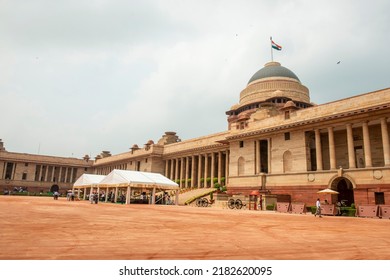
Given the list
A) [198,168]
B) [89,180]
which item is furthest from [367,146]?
[89,180]

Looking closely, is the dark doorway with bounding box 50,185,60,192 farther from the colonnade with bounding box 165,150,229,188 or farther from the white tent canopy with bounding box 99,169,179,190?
the white tent canopy with bounding box 99,169,179,190

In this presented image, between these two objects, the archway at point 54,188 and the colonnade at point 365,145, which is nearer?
the colonnade at point 365,145

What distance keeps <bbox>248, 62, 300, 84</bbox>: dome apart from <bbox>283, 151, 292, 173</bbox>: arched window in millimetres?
34059

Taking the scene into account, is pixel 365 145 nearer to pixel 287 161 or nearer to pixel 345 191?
pixel 345 191

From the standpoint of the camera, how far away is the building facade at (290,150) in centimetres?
2938

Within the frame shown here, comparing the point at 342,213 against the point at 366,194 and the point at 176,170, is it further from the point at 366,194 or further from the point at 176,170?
the point at 176,170

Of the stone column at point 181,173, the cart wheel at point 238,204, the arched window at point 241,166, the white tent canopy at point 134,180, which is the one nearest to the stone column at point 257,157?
the arched window at point 241,166

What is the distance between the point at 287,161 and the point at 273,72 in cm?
3583

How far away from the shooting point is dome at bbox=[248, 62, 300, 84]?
Result: 66.4m

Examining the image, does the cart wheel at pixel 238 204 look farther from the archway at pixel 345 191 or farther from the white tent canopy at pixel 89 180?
the white tent canopy at pixel 89 180

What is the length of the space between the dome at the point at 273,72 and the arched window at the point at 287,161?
112ft

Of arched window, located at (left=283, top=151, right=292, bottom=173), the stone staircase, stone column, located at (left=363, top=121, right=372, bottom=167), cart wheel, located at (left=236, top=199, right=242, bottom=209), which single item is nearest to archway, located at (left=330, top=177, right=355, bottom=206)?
stone column, located at (left=363, top=121, right=372, bottom=167)

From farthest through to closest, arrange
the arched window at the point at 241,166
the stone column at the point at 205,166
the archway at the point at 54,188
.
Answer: the archway at the point at 54,188 → the stone column at the point at 205,166 → the arched window at the point at 241,166
